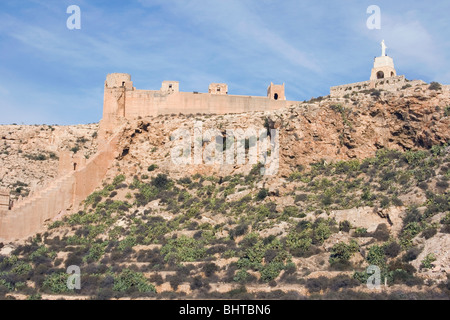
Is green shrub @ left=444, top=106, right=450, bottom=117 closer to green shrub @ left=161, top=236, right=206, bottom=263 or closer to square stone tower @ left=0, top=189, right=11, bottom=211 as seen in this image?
green shrub @ left=161, top=236, right=206, bottom=263

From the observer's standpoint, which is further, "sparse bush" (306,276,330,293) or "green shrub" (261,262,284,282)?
"green shrub" (261,262,284,282)

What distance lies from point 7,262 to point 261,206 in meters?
15.0

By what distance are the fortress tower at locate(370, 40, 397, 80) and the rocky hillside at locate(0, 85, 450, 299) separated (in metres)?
3.64

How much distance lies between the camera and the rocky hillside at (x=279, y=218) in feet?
96.8

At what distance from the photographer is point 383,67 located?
46281 millimetres

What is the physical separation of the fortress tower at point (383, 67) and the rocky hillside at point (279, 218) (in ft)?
12.0

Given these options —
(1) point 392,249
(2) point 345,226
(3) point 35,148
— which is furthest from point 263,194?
(3) point 35,148

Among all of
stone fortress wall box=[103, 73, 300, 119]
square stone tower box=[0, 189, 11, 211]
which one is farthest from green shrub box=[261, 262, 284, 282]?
stone fortress wall box=[103, 73, 300, 119]

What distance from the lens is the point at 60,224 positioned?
40.2 metres

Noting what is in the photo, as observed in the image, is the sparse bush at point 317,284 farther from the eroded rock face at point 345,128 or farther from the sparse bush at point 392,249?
the eroded rock face at point 345,128

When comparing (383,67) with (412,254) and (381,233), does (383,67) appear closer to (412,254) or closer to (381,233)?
(381,233)

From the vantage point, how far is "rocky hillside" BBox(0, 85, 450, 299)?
29.5 m

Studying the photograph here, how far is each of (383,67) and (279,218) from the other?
16243 mm
